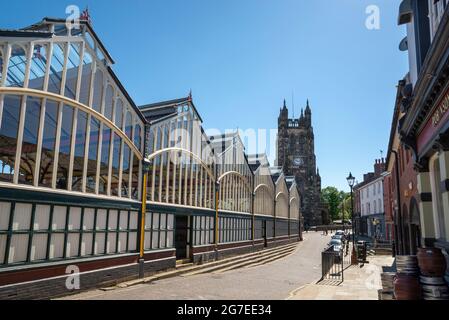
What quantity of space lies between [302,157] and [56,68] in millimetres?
97200

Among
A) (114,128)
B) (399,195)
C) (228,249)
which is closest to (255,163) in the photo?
(228,249)

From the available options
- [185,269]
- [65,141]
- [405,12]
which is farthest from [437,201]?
[65,141]

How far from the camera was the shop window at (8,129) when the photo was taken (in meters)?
10.8

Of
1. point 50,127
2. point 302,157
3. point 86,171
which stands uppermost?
point 302,157

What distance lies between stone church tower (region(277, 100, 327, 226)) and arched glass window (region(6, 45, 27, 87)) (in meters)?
93.6

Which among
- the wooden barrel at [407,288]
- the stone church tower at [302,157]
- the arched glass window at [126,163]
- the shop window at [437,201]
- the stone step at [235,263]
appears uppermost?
the stone church tower at [302,157]

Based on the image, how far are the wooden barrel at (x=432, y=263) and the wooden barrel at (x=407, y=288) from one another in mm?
298

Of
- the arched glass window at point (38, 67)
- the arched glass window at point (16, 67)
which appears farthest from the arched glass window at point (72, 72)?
the arched glass window at point (16, 67)

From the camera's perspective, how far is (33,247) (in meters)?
10.1

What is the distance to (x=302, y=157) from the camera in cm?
10388

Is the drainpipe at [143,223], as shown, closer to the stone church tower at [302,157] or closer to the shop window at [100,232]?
the shop window at [100,232]

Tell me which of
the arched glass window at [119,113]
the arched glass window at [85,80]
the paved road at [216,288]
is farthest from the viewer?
the arched glass window at [119,113]

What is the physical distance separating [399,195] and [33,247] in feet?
57.5

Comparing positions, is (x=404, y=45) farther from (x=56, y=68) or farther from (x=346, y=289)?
(x=56, y=68)
